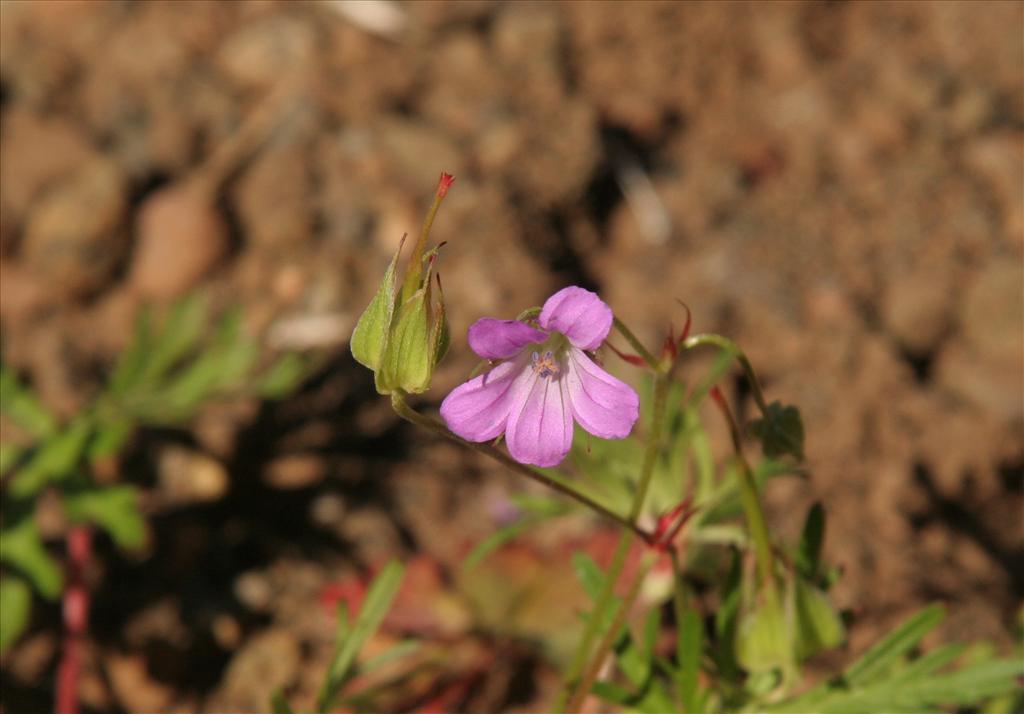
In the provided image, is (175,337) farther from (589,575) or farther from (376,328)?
(376,328)

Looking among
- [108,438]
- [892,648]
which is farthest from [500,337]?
[108,438]

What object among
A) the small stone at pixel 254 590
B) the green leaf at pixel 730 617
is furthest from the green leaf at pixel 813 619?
the small stone at pixel 254 590

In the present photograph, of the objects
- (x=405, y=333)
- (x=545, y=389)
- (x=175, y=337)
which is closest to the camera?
(x=405, y=333)

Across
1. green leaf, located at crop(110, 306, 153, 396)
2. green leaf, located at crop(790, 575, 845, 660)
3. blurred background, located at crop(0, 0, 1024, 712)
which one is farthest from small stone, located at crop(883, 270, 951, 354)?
green leaf, located at crop(110, 306, 153, 396)

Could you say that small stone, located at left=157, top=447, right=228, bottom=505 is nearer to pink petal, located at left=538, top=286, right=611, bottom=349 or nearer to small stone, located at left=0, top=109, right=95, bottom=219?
small stone, located at left=0, top=109, right=95, bottom=219

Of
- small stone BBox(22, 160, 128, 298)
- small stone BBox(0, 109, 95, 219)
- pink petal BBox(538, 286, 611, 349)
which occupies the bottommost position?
pink petal BBox(538, 286, 611, 349)

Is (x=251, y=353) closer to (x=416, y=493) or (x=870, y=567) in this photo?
(x=416, y=493)

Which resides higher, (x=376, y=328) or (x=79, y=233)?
(x=79, y=233)
